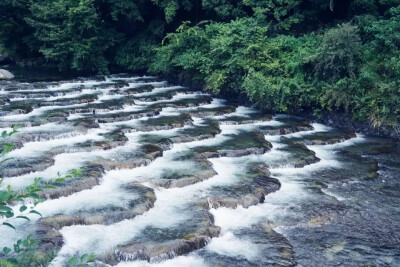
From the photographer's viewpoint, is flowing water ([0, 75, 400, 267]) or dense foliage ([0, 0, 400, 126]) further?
dense foliage ([0, 0, 400, 126])

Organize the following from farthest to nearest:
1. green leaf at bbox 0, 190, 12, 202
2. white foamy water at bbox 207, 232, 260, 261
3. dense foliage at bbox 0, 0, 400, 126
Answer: dense foliage at bbox 0, 0, 400, 126, white foamy water at bbox 207, 232, 260, 261, green leaf at bbox 0, 190, 12, 202

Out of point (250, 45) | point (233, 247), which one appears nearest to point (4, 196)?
point (233, 247)

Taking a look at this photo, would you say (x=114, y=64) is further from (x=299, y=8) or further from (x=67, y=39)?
(x=299, y=8)

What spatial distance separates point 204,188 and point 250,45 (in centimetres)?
942

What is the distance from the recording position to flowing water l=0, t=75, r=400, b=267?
271 inches

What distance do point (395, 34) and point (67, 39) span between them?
705 inches

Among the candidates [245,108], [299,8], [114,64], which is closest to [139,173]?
[245,108]

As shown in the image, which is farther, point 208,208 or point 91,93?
point 91,93

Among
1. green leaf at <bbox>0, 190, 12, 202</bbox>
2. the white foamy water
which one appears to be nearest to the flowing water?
the white foamy water

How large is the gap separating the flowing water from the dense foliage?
142 centimetres

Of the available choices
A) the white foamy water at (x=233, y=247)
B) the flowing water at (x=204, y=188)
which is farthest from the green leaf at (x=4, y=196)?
the white foamy water at (x=233, y=247)

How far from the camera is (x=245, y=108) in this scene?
18.3m

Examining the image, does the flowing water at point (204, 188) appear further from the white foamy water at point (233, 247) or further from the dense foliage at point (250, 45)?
the dense foliage at point (250, 45)

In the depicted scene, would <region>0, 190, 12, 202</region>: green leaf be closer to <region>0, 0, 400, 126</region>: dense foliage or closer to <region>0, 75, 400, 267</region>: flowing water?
<region>0, 75, 400, 267</region>: flowing water
